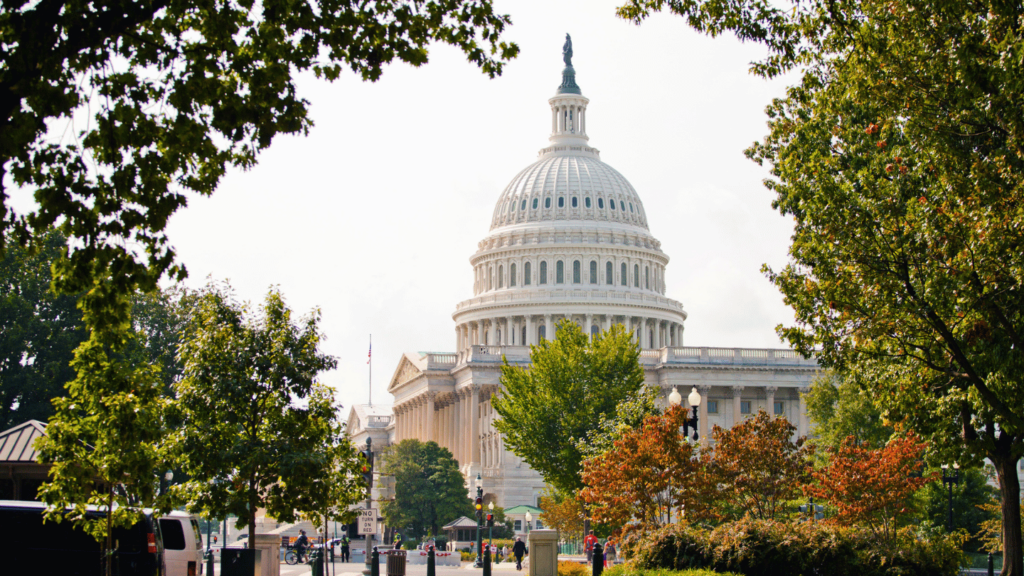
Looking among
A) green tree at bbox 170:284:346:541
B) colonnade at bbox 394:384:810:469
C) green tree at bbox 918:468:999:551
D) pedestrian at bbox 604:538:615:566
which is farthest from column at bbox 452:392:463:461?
green tree at bbox 170:284:346:541

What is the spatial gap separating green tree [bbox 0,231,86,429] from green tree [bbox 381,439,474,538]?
2839cm

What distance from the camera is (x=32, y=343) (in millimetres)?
74438

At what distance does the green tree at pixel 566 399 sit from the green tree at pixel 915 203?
33.5 metres

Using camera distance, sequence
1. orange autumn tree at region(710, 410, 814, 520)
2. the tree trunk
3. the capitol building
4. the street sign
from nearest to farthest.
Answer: the tree trunk < the street sign < orange autumn tree at region(710, 410, 814, 520) < the capitol building

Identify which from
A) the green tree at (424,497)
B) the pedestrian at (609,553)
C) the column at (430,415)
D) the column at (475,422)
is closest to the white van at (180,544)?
the pedestrian at (609,553)

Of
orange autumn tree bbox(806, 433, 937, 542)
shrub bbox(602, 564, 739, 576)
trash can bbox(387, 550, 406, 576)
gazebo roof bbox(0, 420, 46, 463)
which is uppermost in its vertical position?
gazebo roof bbox(0, 420, 46, 463)

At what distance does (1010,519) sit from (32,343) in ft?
204

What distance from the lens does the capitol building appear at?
120 m

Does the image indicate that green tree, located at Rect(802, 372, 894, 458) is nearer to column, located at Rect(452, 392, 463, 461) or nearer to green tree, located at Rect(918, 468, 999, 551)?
green tree, located at Rect(918, 468, 999, 551)

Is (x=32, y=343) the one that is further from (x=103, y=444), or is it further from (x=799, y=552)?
(x=799, y=552)

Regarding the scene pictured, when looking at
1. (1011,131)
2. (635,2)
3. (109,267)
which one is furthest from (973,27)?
(109,267)

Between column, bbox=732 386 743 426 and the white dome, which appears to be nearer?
column, bbox=732 386 743 426

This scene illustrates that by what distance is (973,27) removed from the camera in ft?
75.3

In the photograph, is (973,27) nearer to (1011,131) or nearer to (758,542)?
(1011,131)
